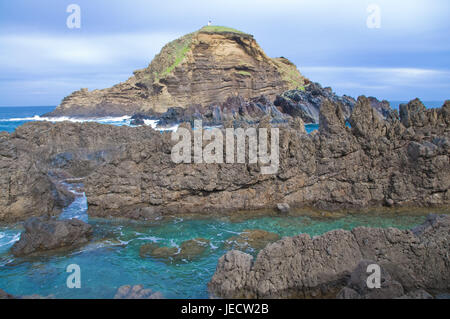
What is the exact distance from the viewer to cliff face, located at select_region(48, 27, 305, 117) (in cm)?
7888

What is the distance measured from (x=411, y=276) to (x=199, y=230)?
7211 millimetres

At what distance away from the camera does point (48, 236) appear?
433 inches

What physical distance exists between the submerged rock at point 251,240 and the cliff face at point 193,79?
68550mm

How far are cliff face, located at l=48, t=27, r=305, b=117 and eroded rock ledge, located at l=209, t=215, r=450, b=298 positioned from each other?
72.2m

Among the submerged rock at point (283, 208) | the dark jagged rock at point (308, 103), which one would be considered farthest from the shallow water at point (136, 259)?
the dark jagged rock at point (308, 103)

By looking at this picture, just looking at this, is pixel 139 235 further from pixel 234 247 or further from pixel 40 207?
pixel 40 207

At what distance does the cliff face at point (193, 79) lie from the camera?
78.9m

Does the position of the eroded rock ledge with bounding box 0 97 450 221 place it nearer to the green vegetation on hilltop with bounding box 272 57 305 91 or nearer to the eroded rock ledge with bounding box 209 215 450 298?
the eroded rock ledge with bounding box 209 215 450 298

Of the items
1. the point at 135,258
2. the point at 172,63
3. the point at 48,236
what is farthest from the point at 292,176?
the point at 172,63

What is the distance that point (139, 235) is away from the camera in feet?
39.8

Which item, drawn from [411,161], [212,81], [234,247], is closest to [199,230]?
[234,247]

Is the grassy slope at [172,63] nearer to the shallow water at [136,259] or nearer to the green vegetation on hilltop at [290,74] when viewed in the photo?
the green vegetation on hilltop at [290,74]

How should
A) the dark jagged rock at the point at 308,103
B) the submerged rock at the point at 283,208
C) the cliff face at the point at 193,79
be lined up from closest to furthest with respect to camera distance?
the submerged rock at the point at 283,208, the dark jagged rock at the point at 308,103, the cliff face at the point at 193,79

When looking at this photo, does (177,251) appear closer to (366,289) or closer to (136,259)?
(136,259)
